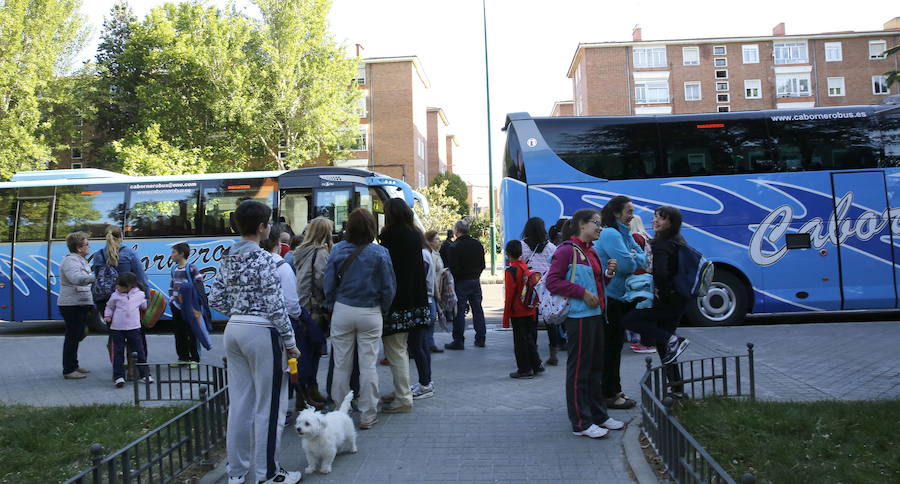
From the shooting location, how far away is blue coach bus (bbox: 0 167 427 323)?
46.3ft

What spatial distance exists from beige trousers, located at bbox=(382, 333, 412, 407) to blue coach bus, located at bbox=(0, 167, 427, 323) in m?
8.18

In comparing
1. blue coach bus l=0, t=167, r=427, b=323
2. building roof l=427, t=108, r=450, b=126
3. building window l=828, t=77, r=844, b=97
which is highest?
building roof l=427, t=108, r=450, b=126

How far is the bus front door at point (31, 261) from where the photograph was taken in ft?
46.5

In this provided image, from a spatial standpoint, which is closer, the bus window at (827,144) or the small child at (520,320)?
the small child at (520,320)

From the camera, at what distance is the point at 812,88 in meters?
57.2

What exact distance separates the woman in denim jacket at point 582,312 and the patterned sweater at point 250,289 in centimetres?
214

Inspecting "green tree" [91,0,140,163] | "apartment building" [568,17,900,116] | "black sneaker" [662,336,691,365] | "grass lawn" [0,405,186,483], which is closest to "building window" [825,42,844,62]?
"apartment building" [568,17,900,116]

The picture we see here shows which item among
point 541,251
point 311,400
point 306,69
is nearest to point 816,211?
point 541,251

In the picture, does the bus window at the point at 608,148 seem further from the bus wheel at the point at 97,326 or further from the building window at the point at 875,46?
the building window at the point at 875,46

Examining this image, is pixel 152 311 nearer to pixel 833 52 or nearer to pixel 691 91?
pixel 691 91

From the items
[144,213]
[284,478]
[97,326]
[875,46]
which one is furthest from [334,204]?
[875,46]

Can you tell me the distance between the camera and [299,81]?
35500 millimetres

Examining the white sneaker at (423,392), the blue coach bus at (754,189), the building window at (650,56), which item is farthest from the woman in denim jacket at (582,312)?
the building window at (650,56)

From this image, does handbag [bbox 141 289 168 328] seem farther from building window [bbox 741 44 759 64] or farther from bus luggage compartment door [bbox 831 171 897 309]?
building window [bbox 741 44 759 64]
